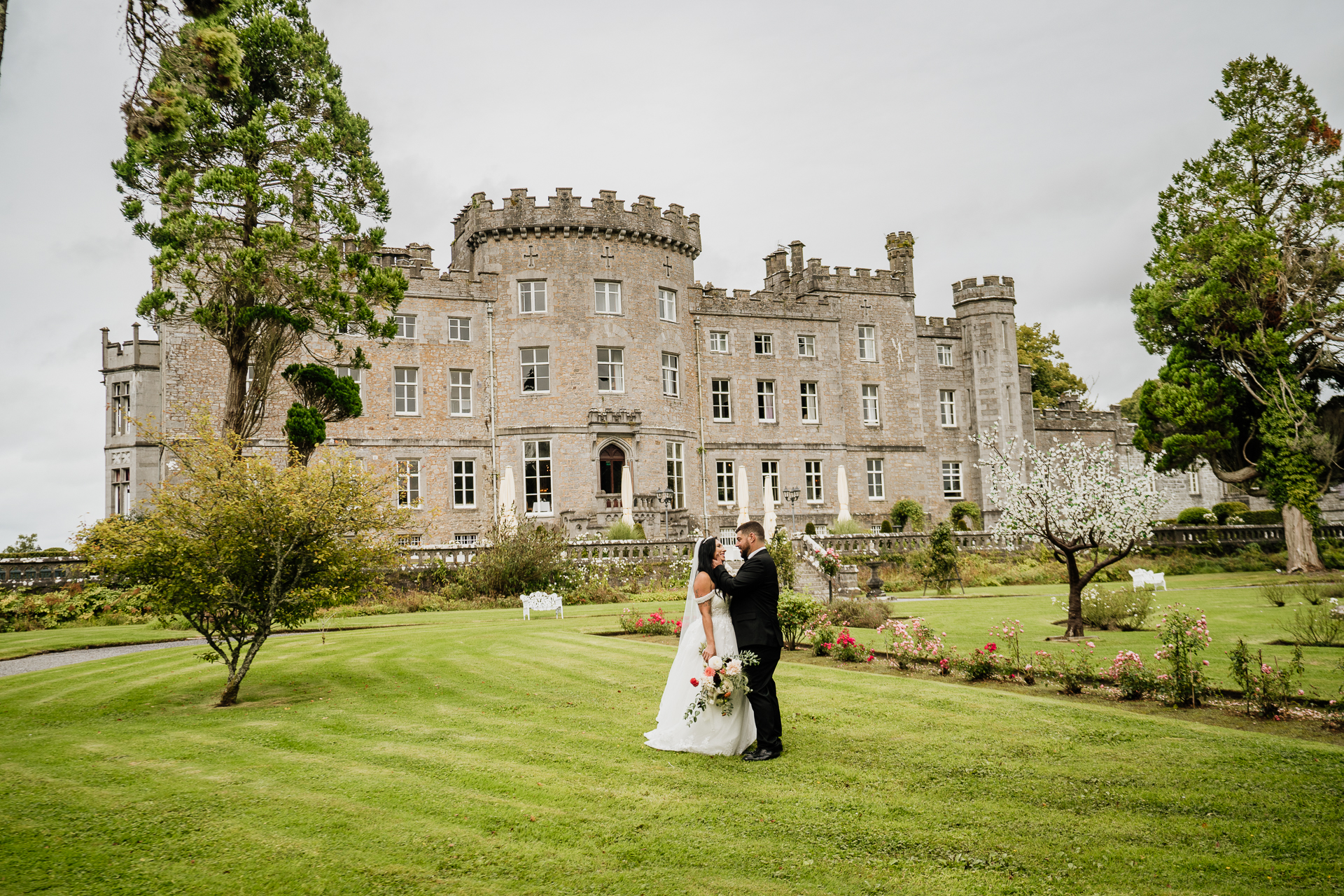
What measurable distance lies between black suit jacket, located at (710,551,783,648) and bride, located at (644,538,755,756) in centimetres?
10

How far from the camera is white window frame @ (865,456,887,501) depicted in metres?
38.1

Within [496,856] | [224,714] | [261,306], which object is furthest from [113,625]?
[496,856]

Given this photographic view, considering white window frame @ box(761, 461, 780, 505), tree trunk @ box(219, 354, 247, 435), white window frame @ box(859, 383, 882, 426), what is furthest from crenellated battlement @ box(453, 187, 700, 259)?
tree trunk @ box(219, 354, 247, 435)

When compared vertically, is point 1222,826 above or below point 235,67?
below

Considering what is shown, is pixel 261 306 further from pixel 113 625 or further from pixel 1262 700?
pixel 1262 700

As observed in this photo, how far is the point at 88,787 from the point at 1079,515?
41.0 feet

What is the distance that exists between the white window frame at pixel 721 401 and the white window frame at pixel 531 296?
7.79 metres

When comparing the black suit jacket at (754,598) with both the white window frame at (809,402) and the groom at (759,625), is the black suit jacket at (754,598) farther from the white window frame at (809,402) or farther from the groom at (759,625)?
the white window frame at (809,402)

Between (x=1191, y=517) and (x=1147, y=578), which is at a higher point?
(x=1191, y=517)

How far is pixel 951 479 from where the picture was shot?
39.8m

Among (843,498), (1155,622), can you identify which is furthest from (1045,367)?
(1155,622)

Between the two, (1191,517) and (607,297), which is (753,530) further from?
(1191,517)

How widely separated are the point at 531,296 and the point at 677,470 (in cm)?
868

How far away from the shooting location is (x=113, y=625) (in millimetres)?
19953
